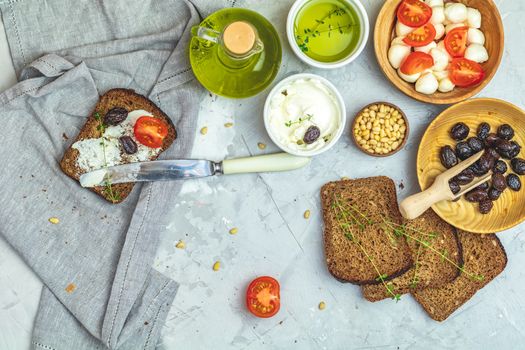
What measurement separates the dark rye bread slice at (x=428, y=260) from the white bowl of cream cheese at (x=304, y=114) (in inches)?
19.4

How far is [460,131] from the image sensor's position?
2219 millimetres

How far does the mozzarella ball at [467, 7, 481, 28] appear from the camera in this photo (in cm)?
219

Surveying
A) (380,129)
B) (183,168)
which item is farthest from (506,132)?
(183,168)

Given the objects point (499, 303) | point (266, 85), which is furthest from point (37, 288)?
point (499, 303)

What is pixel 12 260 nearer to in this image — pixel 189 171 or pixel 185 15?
pixel 189 171

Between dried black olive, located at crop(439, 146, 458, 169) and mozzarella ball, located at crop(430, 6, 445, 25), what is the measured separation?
1.64ft

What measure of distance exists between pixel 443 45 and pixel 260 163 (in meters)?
0.86

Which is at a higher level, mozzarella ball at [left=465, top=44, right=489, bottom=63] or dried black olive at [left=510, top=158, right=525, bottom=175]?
mozzarella ball at [left=465, top=44, right=489, bottom=63]

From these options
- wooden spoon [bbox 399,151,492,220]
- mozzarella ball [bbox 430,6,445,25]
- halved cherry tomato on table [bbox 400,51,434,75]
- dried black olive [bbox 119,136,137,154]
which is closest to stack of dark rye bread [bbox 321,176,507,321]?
wooden spoon [bbox 399,151,492,220]

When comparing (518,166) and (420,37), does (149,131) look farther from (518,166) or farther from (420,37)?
(518,166)

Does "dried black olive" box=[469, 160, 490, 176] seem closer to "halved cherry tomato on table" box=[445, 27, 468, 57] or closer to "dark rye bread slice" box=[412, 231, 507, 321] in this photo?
"dark rye bread slice" box=[412, 231, 507, 321]

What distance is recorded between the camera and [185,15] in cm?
222

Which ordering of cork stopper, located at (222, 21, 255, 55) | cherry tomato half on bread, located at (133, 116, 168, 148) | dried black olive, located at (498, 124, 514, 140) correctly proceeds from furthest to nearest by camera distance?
dried black olive, located at (498, 124, 514, 140) < cherry tomato half on bread, located at (133, 116, 168, 148) < cork stopper, located at (222, 21, 255, 55)

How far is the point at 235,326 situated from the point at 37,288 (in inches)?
31.8
